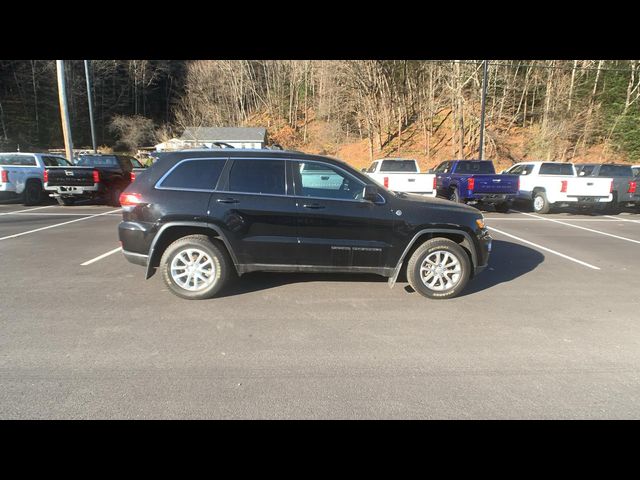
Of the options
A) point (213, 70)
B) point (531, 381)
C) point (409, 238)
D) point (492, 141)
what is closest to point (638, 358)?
point (531, 381)

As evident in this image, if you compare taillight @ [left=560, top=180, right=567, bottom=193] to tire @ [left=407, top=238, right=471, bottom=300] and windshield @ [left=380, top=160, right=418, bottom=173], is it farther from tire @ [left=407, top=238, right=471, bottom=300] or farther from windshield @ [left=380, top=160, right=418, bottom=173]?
tire @ [left=407, top=238, right=471, bottom=300]

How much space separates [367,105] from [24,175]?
93.4ft

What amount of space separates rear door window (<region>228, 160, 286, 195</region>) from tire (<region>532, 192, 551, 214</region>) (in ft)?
39.0

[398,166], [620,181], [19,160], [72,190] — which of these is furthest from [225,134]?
[620,181]

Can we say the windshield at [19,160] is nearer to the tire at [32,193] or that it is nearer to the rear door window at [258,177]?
the tire at [32,193]

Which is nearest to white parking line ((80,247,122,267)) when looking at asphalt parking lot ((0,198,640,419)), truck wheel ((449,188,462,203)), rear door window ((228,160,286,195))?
asphalt parking lot ((0,198,640,419))

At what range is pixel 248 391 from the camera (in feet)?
9.43

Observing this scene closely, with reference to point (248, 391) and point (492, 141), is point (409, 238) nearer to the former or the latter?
point (248, 391)

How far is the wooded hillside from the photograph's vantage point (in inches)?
1134

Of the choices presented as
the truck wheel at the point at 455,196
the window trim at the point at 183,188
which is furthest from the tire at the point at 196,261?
the truck wheel at the point at 455,196

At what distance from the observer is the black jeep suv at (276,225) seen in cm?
469

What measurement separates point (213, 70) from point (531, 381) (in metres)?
54.9

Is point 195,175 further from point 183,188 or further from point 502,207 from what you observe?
point 502,207

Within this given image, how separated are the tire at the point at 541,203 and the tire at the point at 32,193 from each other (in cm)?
1801
